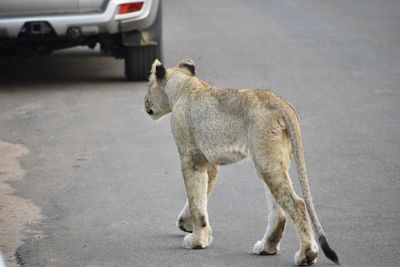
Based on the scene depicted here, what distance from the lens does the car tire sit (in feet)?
45.6

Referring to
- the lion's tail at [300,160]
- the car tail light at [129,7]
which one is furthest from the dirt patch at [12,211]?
the car tail light at [129,7]

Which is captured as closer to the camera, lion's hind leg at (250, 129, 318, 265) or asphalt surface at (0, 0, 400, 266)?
lion's hind leg at (250, 129, 318, 265)

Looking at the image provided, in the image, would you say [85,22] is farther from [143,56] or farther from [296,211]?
[296,211]

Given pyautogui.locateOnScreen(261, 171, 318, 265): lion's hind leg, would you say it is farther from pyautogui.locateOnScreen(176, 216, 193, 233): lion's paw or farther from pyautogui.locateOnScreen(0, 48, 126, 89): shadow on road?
pyautogui.locateOnScreen(0, 48, 126, 89): shadow on road

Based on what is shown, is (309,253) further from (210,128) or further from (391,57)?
(391,57)

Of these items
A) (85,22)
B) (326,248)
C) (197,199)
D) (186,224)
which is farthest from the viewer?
(85,22)

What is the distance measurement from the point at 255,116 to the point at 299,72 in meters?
7.22

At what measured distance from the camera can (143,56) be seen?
13.9 m

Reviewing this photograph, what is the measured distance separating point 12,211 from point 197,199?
1782 millimetres

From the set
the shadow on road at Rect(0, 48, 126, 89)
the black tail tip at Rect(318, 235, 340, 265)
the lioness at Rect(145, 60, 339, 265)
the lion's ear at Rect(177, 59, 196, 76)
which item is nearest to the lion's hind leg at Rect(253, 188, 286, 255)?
the lioness at Rect(145, 60, 339, 265)

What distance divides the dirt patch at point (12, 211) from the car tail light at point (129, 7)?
3.04 metres

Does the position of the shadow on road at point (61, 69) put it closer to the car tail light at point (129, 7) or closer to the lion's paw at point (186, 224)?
the car tail light at point (129, 7)

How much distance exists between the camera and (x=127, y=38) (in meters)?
13.7

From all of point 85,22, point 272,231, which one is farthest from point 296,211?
point 85,22
